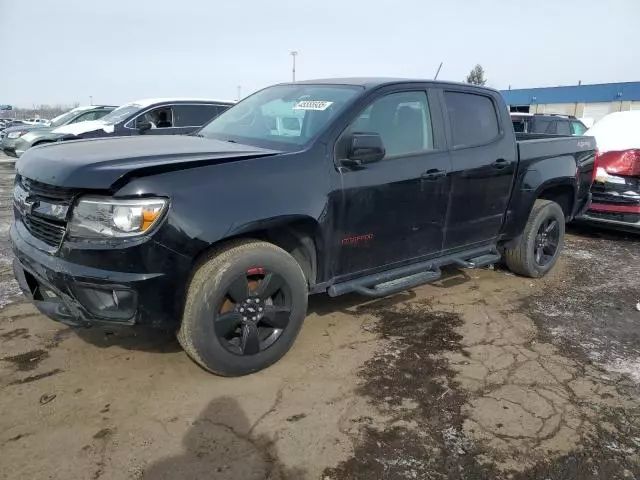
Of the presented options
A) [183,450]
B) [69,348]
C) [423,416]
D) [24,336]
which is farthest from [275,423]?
[24,336]

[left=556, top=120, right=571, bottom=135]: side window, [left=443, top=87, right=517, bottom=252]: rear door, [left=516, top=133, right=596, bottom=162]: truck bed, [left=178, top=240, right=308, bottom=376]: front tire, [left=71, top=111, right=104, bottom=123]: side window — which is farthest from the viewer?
[left=71, top=111, right=104, bottom=123]: side window

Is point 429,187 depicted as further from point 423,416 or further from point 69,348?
point 69,348

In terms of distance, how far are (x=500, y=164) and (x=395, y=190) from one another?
55.1 inches

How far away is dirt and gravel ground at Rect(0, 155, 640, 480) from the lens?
8.09 ft

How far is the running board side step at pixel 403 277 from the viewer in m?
3.61

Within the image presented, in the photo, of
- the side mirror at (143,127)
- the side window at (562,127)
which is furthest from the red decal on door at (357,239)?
the side window at (562,127)

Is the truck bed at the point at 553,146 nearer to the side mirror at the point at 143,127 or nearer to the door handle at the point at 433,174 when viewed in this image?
the door handle at the point at 433,174

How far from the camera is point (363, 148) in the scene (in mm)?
3312

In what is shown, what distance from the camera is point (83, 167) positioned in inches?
106

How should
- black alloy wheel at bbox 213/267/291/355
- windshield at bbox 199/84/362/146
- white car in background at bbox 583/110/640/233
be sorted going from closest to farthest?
black alloy wheel at bbox 213/267/291/355
windshield at bbox 199/84/362/146
white car in background at bbox 583/110/640/233

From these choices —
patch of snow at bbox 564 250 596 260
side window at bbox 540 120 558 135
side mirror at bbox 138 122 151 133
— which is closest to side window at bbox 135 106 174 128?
side mirror at bbox 138 122 151 133

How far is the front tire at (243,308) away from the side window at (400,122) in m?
1.11

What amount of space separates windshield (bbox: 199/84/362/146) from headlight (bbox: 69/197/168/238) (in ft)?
3.81

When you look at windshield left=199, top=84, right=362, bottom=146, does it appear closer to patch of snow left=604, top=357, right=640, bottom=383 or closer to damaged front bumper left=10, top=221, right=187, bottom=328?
damaged front bumper left=10, top=221, right=187, bottom=328
